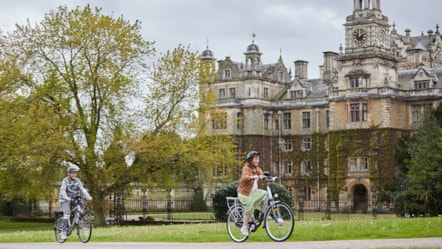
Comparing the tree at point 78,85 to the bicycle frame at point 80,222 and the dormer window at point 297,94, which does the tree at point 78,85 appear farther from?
the dormer window at point 297,94

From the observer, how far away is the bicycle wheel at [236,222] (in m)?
17.4

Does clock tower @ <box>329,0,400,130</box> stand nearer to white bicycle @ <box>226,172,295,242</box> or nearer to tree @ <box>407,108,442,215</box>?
tree @ <box>407,108,442,215</box>

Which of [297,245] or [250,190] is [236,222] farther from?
[297,245]

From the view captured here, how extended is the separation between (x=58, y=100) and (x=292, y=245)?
1046 inches

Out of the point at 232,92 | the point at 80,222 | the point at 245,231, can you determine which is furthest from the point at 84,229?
A: the point at 232,92

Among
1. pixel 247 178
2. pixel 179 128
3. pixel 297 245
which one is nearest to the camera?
pixel 297 245

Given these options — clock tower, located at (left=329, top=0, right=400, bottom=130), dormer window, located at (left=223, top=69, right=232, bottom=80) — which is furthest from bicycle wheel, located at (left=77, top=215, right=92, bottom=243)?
dormer window, located at (left=223, top=69, right=232, bottom=80)

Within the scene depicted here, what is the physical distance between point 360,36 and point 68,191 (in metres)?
48.6

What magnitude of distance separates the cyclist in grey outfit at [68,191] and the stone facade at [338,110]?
39.4 meters

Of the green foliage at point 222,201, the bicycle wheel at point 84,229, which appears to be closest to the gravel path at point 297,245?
the bicycle wheel at point 84,229

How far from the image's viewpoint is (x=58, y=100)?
40812 millimetres

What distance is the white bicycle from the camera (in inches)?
649

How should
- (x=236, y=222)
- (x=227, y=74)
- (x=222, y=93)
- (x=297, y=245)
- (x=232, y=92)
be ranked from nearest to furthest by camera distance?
1. (x=297, y=245)
2. (x=236, y=222)
3. (x=232, y=92)
4. (x=227, y=74)
5. (x=222, y=93)

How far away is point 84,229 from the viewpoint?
19.3 metres
